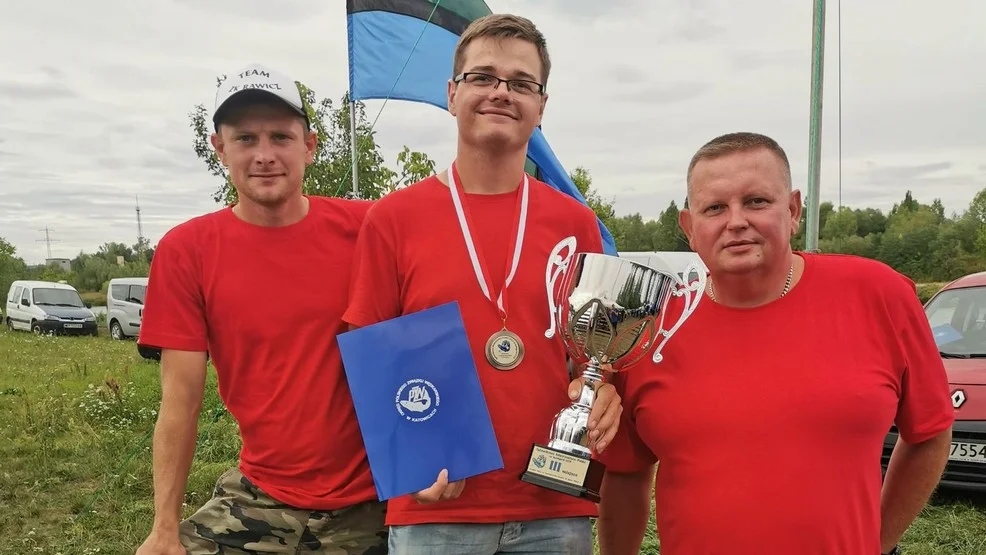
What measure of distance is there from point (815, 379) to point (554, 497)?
2.50 feet

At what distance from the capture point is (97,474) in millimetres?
6422

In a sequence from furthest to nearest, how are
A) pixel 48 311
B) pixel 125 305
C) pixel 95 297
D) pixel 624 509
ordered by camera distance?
pixel 95 297, pixel 48 311, pixel 125 305, pixel 624 509

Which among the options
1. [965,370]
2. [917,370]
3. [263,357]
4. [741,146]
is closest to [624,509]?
[917,370]

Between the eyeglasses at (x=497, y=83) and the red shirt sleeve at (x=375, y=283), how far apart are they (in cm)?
50

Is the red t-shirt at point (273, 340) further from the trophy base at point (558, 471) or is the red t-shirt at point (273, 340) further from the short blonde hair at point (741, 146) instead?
the short blonde hair at point (741, 146)

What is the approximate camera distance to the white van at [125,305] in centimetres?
2152

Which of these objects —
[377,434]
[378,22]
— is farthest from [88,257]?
[377,434]

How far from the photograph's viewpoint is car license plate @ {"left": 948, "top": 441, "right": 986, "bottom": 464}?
5.14m

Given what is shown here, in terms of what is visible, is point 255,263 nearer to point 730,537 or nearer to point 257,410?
point 257,410

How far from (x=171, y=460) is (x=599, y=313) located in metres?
1.42

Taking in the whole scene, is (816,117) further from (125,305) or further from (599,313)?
(125,305)

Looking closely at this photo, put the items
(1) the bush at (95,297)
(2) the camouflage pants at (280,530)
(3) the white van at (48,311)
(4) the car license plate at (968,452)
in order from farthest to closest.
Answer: (1) the bush at (95,297) < (3) the white van at (48,311) < (4) the car license plate at (968,452) < (2) the camouflage pants at (280,530)

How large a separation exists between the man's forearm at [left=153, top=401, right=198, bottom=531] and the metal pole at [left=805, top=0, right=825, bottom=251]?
19.0 ft

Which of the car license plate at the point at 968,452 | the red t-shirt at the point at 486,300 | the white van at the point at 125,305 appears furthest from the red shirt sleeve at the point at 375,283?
the white van at the point at 125,305
